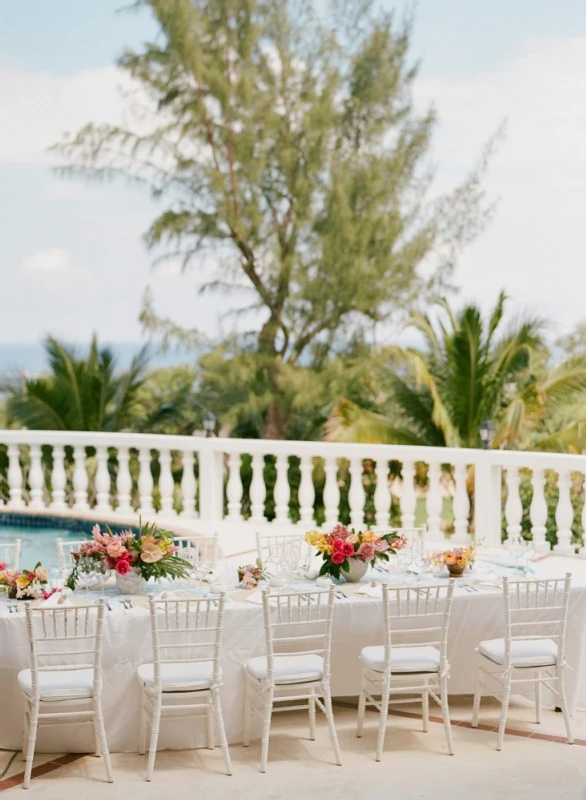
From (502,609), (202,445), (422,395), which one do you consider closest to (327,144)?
(422,395)

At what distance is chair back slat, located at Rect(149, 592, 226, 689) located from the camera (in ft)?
19.2

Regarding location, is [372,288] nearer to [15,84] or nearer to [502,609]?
[502,609]

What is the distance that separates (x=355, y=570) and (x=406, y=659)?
2.46ft

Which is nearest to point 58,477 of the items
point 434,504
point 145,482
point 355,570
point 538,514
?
point 145,482

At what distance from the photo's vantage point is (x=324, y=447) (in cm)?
1022

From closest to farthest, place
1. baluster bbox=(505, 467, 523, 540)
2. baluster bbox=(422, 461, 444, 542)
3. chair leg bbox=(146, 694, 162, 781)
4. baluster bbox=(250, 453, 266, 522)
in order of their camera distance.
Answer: chair leg bbox=(146, 694, 162, 781)
baluster bbox=(505, 467, 523, 540)
baluster bbox=(422, 461, 444, 542)
baluster bbox=(250, 453, 266, 522)

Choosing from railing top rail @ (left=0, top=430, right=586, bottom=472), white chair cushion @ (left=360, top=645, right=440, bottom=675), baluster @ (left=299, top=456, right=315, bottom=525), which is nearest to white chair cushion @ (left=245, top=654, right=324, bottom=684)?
white chair cushion @ (left=360, top=645, right=440, bottom=675)

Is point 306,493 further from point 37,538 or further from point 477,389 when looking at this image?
point 477,389

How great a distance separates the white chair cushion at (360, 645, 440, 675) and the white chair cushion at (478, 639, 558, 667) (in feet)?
1.14

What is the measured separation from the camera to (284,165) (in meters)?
24.2

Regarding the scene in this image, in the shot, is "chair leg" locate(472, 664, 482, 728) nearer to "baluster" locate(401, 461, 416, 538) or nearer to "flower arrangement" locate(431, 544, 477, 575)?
"flower arrangement" locate(431, 544, 477, 575)

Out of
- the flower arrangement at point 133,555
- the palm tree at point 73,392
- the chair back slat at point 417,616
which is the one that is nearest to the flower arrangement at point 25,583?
the flower arrangement at point 133,555

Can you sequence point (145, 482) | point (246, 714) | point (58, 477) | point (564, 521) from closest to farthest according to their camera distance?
1. point (246, 714)
2. point (564, 521)
3. point (145, 482)
4. point (58, 477)

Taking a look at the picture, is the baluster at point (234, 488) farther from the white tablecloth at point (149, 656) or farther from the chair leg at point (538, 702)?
the chair leg at point (538, 702)
